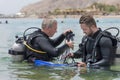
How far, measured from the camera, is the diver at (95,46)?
322 inches

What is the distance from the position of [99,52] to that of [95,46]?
19 cm

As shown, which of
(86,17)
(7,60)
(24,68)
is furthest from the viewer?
(7,60)

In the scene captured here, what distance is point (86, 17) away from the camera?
8133 millimetres

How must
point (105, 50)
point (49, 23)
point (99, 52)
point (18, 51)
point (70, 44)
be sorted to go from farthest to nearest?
point (18, 51)
point (49, 23)
point (70, 44)
point (99, 52)
point (105, 50)

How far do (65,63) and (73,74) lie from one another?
2.05 feet

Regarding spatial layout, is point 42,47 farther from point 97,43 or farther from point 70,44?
point 97,43

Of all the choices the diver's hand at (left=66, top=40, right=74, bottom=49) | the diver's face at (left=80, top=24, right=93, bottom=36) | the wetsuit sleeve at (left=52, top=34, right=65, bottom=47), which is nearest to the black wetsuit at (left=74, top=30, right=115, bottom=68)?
the diver's face at (left=80, top=24, right=93, bottom=36)

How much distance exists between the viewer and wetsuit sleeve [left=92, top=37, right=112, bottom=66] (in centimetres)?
819

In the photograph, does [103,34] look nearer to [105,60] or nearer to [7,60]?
[105,60]

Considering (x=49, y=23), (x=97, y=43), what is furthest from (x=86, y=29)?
(x=49, y=23)

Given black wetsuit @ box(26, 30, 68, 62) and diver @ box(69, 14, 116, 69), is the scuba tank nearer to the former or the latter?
black wetsuit @ box(26, 30, 68, 62)

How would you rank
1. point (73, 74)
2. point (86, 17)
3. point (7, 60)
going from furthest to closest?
1. point (7, 60)
2. point (73, 74)
3. point (86, 17)

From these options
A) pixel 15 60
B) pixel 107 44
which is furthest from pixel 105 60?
pixel 15 60

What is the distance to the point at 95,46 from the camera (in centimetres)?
826
